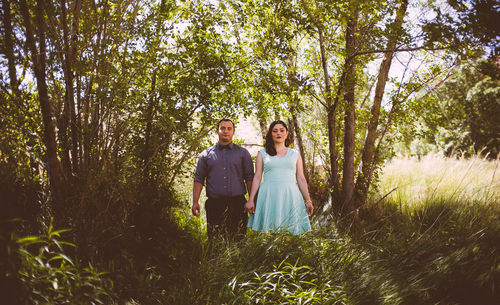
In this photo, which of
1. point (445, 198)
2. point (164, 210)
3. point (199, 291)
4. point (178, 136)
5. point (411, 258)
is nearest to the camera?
point (199, 291)

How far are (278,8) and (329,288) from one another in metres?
3.76

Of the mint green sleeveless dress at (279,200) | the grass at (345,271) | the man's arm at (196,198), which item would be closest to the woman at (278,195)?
the mint green sleeveless dress at (279,200)

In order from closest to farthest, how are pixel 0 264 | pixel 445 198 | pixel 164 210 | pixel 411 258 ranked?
1. pixel 0 264
2. pixel 411 258
3. pixel 164 210
4. pixel 445 198

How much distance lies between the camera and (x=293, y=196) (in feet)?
12.1

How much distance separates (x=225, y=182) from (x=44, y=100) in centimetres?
→ 200

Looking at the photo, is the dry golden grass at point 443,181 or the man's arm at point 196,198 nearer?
the man's arm at point 196,198

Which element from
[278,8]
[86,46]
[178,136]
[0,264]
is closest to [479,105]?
[278,8]

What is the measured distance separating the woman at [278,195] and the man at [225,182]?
172mm

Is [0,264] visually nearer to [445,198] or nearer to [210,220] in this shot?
[210,220]

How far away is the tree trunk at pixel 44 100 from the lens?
3062mm

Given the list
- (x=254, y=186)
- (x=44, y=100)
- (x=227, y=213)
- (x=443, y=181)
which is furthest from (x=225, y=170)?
(x=443, y=181)

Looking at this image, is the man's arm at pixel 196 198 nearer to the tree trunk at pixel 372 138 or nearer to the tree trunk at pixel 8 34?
the tree trunk at pixel 8 34

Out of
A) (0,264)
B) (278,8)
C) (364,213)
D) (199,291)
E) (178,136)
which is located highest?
(278,8)

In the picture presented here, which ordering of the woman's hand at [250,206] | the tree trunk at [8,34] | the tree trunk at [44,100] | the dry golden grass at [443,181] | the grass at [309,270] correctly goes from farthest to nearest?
the dry golden grass at [443,181] → the woman's hand at [250,206] → the tree trunk at [8,34] → the tree trunk at [44,100] → the grass at [309,270]
